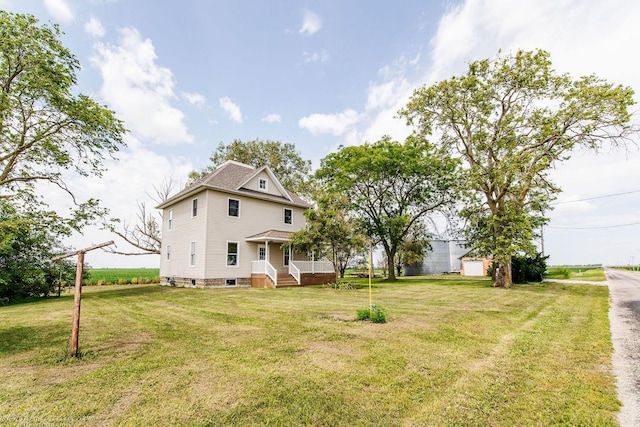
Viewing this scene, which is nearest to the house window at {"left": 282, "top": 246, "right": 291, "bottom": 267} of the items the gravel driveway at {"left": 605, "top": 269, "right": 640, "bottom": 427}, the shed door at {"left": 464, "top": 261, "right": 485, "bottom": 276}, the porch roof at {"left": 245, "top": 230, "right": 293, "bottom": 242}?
the porch roof at {"left": 245, "top": 230, "right": 293, "bottom": 242}

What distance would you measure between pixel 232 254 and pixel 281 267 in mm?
3538

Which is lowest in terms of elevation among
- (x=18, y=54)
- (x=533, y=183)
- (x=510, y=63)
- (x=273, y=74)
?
(x=533, y=183)

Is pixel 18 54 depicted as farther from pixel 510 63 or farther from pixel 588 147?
pixel 588 147

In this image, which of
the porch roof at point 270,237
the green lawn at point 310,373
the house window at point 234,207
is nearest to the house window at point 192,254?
the house window at point 234,207

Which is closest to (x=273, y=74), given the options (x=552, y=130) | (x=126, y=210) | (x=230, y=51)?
(x=230, y=51)

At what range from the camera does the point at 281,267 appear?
20.4 meters

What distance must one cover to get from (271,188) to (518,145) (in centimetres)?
1603

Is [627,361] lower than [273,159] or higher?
lower

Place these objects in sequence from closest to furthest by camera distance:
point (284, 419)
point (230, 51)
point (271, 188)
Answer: point (284, 419) < point (230, 51) < point (271, 188)

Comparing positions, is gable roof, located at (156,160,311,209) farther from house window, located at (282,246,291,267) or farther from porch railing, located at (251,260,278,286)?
porch railing, located at (251,260,278,286)

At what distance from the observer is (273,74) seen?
16031mm

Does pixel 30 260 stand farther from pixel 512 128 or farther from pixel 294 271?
pixel 512 128

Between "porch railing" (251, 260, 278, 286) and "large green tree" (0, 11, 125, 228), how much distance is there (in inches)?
370

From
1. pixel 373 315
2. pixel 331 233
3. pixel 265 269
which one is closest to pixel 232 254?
pixel 265 269
